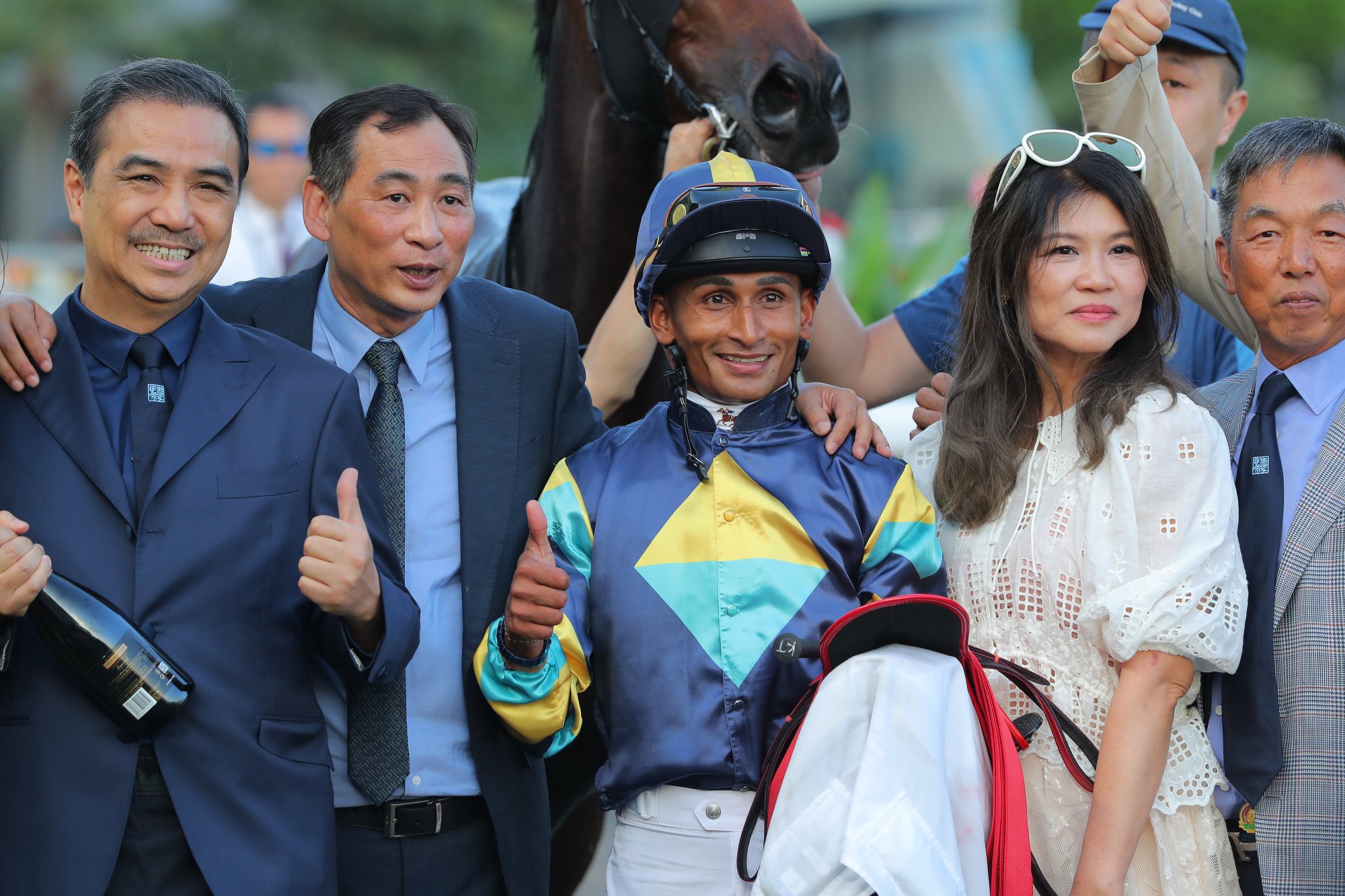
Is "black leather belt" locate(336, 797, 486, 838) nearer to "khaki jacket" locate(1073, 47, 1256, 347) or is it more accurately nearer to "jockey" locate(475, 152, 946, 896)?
"jockey" locate(475, 152, 946, 896)

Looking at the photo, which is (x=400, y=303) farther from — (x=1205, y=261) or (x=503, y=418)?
(x=1205, y=261)

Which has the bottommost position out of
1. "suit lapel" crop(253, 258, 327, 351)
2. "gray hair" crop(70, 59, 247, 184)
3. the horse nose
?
"suit lapel" crop(253, 258, 327, 351)

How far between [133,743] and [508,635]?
0.58 meters

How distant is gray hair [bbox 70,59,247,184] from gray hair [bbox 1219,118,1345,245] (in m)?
1.81

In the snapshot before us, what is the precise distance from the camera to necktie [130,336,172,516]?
2.20 metres

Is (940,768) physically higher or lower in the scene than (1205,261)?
lower

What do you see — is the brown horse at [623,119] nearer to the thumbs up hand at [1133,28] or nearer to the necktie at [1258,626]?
the thumbs up hand at [1133,28]

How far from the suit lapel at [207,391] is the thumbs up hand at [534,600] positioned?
51 cm

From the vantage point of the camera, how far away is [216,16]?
74.7 ft

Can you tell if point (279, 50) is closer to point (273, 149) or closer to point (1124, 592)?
point (273, 149)

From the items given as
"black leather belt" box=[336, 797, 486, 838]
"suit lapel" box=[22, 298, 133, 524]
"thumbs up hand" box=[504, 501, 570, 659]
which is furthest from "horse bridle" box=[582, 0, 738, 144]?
"black leather belt" box=[336, 797, 486, 838]

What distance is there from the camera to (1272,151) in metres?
2.54

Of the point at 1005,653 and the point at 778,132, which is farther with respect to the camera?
the point at 778,132

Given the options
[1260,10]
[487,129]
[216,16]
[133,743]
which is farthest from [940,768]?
[1260,10]
